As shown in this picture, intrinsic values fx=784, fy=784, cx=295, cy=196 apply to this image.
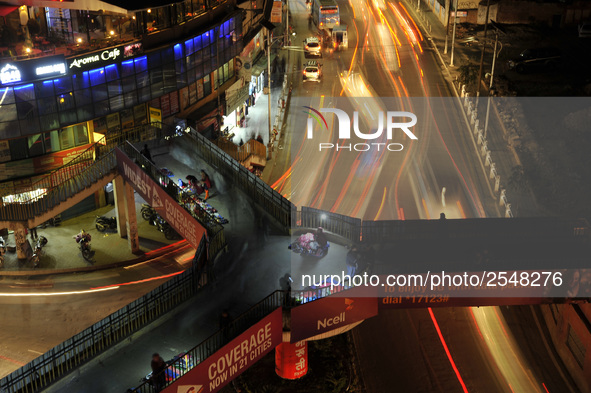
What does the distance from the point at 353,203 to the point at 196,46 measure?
14.4m

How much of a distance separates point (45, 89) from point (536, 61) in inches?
1818

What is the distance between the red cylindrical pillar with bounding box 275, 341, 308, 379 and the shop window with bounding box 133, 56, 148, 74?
2122 cm

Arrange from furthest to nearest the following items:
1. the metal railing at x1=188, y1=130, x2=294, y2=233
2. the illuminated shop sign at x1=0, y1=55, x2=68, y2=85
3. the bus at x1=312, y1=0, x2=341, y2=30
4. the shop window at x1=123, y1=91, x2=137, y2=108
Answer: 1. the bus at x1=312, y1=0, x2=341, y2=30
2. the shop window at x1=123, y1=91, x2=137, y2=108
3. the illuminated shop sign at x1=0, y1=55, x2=68, y2=85
4. the metal railing at x1=188, y1=130, x2=294, y2=233

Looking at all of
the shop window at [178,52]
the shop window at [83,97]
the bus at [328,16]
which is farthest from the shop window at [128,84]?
the bus at [328,16]

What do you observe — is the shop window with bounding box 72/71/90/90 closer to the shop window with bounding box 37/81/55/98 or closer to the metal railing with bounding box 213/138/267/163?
the shop window with bounding box 37/81/55/98

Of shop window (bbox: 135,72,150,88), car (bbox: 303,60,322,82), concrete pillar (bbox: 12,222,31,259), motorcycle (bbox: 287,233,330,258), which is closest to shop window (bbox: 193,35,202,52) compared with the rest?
shop window (bbox: 135,72,150,88)

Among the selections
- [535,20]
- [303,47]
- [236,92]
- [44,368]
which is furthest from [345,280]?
[535,20]

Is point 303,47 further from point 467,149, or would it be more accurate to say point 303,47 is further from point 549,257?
point 549,257

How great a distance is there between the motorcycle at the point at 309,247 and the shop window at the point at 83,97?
58.2 feet

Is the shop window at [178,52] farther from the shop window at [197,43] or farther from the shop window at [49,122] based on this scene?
the shop window at [49,122]

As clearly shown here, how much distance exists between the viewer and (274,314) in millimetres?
28062

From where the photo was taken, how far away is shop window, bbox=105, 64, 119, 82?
44.2 meters

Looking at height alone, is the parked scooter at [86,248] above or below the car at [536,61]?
below

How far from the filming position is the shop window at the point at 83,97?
4328 centimetres
